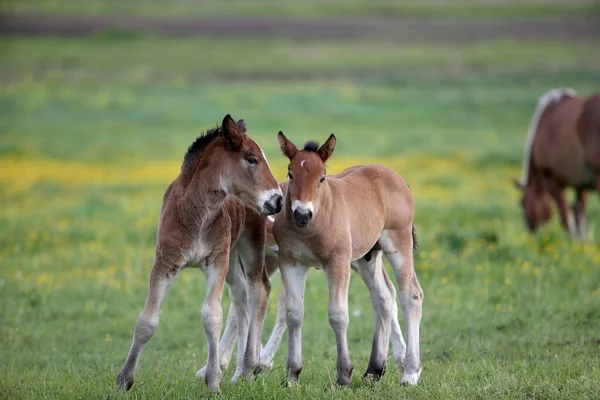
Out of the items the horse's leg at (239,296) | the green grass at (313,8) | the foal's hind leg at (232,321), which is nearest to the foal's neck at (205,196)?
the foal's hind leg at (232,321)

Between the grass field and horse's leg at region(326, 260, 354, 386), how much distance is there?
0.18 meters

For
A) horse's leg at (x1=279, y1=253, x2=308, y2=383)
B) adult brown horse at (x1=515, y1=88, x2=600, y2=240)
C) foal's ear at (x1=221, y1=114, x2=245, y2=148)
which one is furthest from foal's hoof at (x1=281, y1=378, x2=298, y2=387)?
adult brown horse at (x1=515, y1=88, x2=600, y2=240)

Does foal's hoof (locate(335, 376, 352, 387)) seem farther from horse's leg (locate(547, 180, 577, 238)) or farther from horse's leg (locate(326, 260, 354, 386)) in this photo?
horse's leg (locate(547, 180, 577, 238))

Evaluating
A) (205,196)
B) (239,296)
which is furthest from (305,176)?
(239,296)

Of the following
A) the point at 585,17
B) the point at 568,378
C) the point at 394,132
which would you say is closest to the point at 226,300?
the point at 568,378

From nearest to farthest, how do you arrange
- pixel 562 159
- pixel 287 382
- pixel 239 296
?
pixel 287 382, pixel 239 296, pixel 562 159

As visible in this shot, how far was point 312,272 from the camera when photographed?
44.3 feet

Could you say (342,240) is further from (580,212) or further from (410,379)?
(580,212)

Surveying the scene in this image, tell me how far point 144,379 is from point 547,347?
390 cm

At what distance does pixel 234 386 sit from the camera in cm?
738

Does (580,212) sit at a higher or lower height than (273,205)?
lower

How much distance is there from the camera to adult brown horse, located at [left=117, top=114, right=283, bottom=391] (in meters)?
7.33

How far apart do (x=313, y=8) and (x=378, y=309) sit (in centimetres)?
7500

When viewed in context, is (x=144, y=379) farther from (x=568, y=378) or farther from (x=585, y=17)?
(x=585, y=17)
